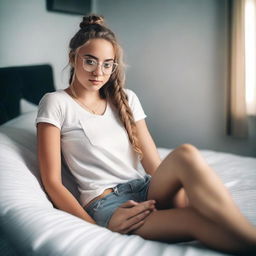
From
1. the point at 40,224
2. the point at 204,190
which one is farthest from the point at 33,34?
the point at 204,190

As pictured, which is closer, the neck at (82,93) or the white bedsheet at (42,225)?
the white bedsheet at (42,225)

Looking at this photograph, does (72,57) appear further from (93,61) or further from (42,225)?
(42,225)

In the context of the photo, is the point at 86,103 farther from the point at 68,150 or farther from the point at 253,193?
the point at 253,193

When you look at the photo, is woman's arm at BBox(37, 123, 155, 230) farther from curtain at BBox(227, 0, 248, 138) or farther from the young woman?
curtain at BBox(227, 0, 248, 138)

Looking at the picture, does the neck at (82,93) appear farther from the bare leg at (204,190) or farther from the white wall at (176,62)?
the white wall at (176,62)

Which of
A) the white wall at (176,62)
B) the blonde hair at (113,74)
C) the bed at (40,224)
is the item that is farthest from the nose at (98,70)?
the white wall at (176,62)

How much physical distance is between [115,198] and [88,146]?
228mm

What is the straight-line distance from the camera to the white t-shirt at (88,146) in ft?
4.35

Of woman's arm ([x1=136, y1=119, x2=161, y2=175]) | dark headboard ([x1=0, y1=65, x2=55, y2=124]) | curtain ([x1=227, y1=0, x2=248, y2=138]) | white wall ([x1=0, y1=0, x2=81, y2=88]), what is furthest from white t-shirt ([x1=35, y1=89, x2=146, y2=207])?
curtain ([x1=227, y1=0, x2=248, y2=138])

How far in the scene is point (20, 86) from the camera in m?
1.86

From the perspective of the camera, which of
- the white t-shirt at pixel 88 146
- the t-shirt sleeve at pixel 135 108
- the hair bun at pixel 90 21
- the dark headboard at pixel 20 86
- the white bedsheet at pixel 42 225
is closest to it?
the white bedsheet at pixel 42 225

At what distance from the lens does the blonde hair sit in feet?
4.59

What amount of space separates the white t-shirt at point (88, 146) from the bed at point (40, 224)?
6.0 inches

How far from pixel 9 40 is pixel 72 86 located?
645 mm
